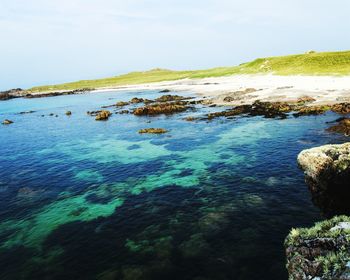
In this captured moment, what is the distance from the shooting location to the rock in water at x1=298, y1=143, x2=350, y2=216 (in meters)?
18.6

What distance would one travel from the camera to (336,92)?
2490 inches

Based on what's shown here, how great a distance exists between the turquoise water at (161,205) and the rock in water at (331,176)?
1.47m

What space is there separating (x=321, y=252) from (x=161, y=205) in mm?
15741

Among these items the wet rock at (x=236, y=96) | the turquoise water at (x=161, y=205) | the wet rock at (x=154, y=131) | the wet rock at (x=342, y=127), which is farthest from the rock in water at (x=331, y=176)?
the wet rock at (x=236, y=96)

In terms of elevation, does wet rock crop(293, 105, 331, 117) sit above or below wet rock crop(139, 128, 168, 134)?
above

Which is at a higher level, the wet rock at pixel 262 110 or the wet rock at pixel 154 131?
the wet rock at pixel 262 110

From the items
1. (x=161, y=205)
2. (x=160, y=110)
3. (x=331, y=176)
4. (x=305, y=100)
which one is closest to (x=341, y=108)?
(x=305, y=100)

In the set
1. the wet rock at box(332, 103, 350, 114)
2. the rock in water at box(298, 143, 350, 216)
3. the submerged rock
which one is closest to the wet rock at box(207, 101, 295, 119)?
the wet rock at box(332, 103, 350, 114)

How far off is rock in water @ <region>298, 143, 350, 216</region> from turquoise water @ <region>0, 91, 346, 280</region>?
4.84ft

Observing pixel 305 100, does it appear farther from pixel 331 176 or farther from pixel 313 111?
pixel 331 176

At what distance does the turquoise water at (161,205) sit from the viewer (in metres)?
17.4

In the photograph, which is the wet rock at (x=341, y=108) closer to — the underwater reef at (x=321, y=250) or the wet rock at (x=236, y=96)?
the wet rock at (x=236, y=96)

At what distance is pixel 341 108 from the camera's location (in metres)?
49.2

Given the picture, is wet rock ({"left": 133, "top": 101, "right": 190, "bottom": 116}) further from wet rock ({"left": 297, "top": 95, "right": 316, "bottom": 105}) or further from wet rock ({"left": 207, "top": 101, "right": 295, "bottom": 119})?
wet rock ({"left": 297, "top": 95, "right": 316, "bottom": 105})
